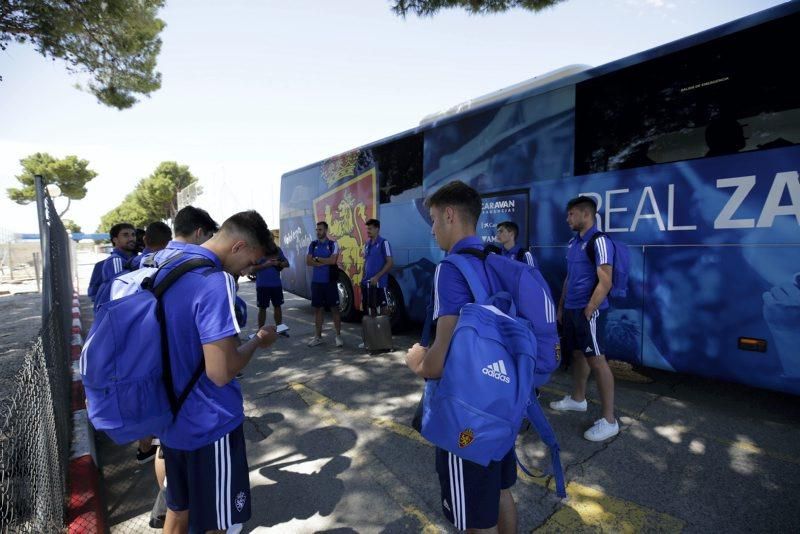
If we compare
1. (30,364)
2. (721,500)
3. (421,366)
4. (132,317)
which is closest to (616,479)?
(721,500)

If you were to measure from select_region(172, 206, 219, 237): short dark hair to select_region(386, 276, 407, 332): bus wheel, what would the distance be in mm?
4512

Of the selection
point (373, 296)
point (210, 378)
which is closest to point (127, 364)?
point (210, 378)

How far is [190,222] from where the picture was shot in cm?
265

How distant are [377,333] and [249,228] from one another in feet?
14.0

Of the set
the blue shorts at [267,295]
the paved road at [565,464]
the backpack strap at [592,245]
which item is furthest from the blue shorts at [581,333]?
the blue shorts at [267,295]

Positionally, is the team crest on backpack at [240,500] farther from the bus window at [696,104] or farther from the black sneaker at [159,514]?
the bus window at [696,104]

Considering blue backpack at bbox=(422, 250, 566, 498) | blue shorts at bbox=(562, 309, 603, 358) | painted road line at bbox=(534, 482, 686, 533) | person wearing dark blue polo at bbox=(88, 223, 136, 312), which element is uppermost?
person wearing dark blue polo at bbox=(88, 223, 136, 312)

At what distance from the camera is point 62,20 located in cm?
848

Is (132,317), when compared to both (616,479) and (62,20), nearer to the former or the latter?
(616,479)

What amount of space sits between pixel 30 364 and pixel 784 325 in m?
5.26

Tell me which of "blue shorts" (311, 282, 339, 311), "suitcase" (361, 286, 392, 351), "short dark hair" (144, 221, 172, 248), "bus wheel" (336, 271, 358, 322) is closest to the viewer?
"short dark hair" (144, 221, 172, 248)

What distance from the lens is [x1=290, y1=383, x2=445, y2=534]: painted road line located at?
2.53 metres

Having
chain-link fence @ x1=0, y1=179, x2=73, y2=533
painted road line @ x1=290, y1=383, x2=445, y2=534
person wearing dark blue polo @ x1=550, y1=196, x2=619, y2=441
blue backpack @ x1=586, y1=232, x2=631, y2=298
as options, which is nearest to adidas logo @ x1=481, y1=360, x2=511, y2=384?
painted road line @ x1=290, y1=383, x2=445, y2=534

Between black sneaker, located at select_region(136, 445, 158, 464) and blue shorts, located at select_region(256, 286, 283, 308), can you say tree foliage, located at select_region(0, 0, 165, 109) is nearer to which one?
blue shorts, located at select_region(256, 286, 283, 308)
